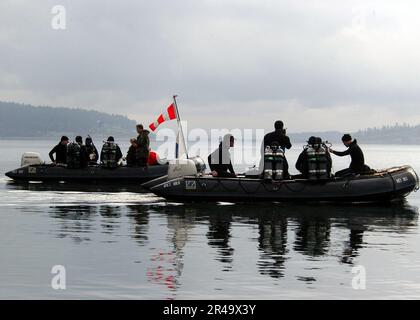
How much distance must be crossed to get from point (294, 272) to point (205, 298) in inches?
104

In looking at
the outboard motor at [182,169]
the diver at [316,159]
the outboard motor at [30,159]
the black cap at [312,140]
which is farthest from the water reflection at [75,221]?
the outboard motor at [30,159]

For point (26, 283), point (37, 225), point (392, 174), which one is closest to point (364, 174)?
point (392, 174)

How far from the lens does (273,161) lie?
26.0m

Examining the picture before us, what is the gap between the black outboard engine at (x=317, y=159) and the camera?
85.3 ft

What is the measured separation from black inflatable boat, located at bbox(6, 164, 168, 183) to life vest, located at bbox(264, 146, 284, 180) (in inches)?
420

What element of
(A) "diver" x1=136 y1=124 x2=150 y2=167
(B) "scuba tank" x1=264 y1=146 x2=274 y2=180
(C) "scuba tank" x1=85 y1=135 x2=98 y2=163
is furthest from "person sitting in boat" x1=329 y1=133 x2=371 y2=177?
(C) "scuba tank" x1=85 y1=135 x2=98 y2=163

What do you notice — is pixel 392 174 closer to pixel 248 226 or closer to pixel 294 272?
pixel 248 226

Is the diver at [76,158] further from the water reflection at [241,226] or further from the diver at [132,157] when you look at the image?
the water reflection at [241,226]

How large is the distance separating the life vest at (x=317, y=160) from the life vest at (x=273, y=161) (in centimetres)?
92

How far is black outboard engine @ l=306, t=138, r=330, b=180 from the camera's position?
2598 cm

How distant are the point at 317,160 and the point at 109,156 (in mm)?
13238

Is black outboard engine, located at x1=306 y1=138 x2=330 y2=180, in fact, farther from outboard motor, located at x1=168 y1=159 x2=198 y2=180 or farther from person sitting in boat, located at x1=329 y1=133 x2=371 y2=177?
outboard motor, located at x1=168 y1=159 x2=198 y2=180

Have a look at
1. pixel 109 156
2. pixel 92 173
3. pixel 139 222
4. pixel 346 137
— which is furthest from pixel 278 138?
pixel 92 173

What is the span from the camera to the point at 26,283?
44.5ft
